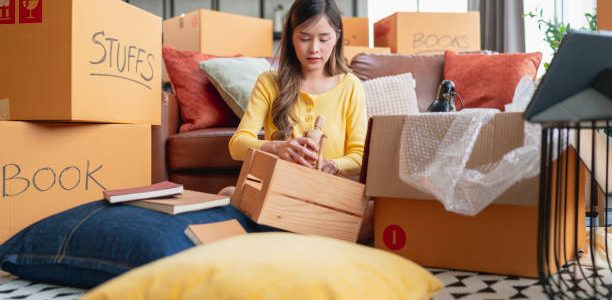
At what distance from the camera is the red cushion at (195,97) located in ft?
7.43

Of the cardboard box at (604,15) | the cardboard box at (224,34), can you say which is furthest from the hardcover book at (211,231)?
the cardboard box at (224,34)

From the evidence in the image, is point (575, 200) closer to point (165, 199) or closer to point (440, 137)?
point (440, 137)

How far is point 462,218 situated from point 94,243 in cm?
72

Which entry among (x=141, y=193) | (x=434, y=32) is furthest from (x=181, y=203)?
(x=434, y=32)

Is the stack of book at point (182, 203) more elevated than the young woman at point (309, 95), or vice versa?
the young woman at point (309, 95)

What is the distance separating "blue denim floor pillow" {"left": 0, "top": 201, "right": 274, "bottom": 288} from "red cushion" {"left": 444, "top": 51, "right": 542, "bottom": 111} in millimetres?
1247

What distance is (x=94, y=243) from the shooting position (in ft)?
3.90

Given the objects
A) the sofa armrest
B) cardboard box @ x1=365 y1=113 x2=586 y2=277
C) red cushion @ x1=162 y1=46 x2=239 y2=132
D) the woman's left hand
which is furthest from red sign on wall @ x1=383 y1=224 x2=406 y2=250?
red cushion @ x1=162 y1=46 x2=239 y2=132

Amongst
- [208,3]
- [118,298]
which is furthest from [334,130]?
[208,3]

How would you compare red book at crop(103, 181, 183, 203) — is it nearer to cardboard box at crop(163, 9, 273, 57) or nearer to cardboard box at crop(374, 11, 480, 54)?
cardboard box at crop(163, 9, 273, 57)

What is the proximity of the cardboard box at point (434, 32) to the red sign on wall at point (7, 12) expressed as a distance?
2.16 meters

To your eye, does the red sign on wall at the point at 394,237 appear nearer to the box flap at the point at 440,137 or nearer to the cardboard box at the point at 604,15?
the box flap at the point at 440,137

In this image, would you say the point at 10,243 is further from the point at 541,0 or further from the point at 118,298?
the point at 541,0

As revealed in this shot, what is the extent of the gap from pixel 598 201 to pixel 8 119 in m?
1.58
